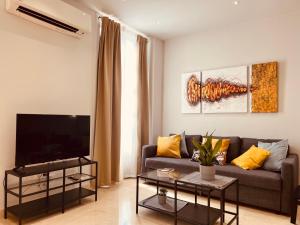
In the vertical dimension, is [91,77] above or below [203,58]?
below

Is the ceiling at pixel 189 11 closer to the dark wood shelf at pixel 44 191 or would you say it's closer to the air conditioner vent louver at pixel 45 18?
the air conditioner vent louver at pixel 45 18

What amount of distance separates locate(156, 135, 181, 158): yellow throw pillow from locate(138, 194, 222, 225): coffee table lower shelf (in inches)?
47.7

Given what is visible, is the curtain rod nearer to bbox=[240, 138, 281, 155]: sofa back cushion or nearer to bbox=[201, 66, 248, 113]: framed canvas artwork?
bbox=[201, 66, 248, 113]: framed canvas artwork

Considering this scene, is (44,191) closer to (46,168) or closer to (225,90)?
(46,168)

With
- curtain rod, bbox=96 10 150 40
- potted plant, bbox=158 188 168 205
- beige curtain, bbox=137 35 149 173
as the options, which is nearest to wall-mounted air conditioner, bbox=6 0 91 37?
curtain rod, bbox=96 10 150 40

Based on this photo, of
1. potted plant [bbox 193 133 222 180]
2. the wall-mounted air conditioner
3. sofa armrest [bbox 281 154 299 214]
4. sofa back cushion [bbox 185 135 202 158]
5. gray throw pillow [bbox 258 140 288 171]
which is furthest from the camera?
sofa back cushion [bbox 185 135 202 158]

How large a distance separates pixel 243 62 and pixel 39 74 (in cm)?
325

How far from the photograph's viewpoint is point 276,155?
3225mm

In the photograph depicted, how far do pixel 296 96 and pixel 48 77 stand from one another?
3633mm

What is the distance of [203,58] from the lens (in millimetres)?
4570

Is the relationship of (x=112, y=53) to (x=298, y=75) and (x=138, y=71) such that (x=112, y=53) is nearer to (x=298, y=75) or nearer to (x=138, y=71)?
Answer: (x=138, y=71)

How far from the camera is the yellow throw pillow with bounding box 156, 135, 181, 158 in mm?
4086

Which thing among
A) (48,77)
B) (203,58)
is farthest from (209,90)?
(48,77)

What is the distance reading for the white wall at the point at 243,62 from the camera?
3.66 m
